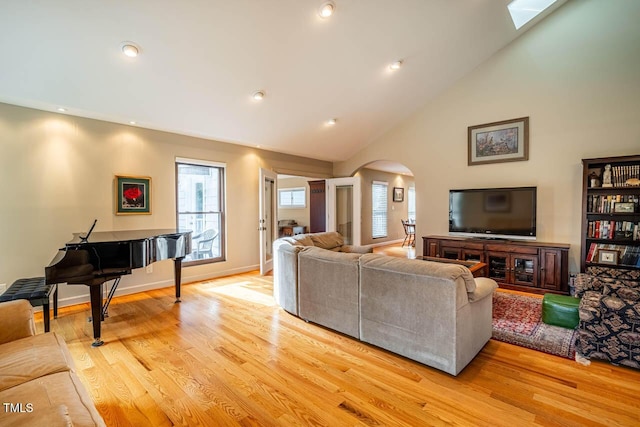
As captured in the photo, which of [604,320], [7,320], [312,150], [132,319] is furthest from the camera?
[312,150]

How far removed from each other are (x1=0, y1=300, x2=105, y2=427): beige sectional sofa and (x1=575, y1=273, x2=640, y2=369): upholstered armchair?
3.26m

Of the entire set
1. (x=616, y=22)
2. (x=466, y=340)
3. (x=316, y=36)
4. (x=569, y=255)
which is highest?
(x=616, y=22)

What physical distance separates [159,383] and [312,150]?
5.15m

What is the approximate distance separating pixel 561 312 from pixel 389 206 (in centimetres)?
678

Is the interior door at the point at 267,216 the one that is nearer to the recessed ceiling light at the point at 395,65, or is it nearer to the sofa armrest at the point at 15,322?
the recessed ceiling light at the point at 395,65

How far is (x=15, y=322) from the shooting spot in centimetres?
175

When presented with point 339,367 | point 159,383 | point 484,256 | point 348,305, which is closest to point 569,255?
point 484,256

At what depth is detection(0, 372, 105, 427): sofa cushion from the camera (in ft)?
3.59

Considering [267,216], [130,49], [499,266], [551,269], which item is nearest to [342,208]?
[267,216]

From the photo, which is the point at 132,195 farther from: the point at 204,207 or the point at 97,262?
the point at 97,262

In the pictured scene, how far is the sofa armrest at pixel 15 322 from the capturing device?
1.71m

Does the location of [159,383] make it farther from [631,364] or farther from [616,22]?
[616,22]

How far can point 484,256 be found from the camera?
4.78 meters

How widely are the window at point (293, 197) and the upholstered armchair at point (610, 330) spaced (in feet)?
24.8
